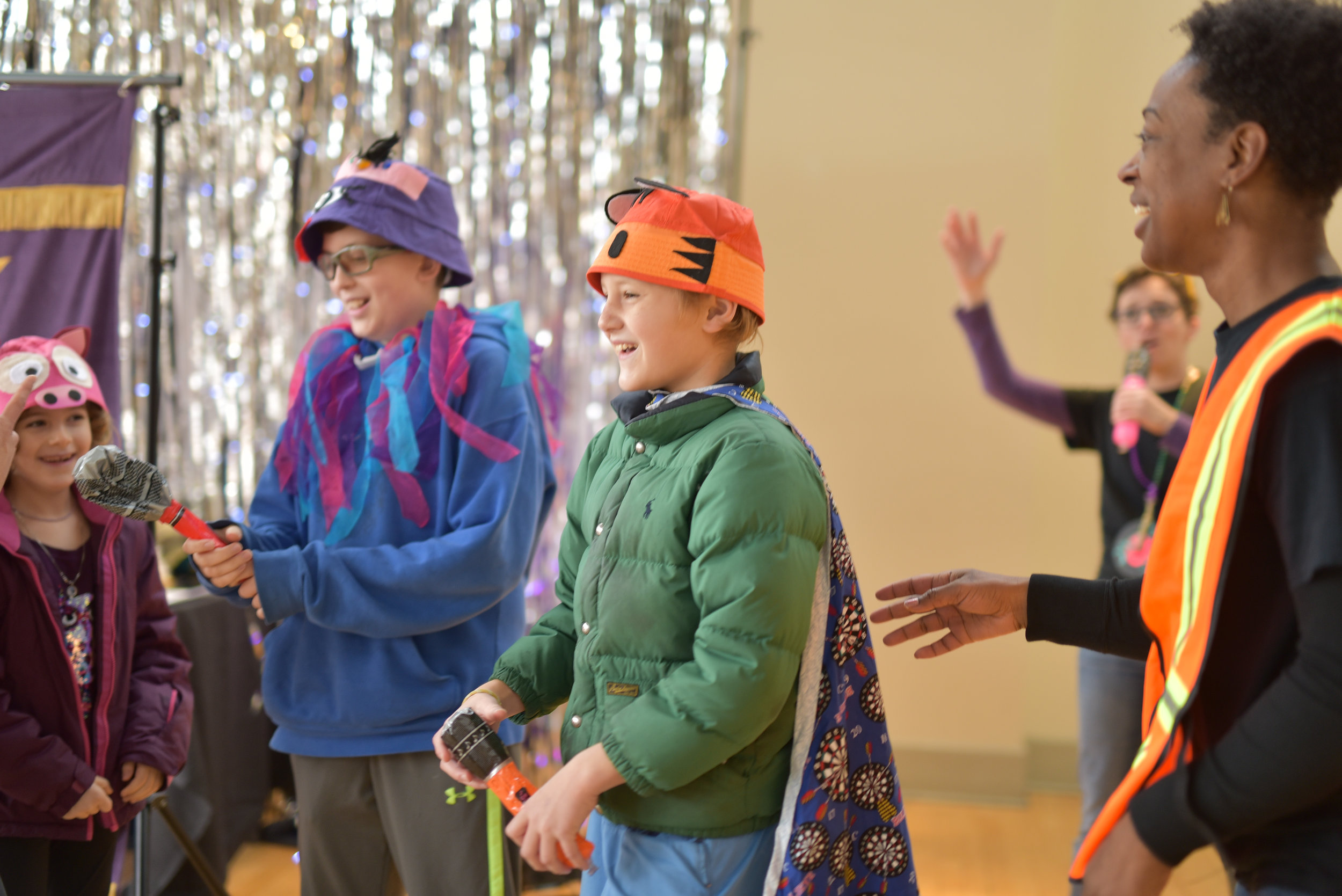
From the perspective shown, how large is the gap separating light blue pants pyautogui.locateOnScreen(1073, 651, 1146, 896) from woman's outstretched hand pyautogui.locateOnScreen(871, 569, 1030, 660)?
1.34 metres

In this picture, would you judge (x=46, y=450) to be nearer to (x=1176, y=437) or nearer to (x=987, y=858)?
(x=1176, y=437)

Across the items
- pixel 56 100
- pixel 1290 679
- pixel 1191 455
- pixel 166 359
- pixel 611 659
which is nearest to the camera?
pixel 1290 679

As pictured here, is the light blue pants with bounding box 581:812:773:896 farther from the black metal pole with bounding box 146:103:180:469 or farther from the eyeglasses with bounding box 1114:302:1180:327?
the eyeglasses with bounding box 1114:302:1180:327

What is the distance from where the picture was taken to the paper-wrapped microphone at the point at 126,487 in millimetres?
1478

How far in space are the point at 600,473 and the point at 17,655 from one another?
111 centimetres

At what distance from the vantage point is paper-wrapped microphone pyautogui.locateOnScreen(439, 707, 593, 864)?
1222mm

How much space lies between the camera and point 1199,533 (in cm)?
91

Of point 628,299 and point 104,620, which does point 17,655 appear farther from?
point 628,299

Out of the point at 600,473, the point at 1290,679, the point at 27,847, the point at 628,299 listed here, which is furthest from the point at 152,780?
the point at 1290,679

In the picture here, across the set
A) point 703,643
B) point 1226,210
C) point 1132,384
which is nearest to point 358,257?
point 703,643

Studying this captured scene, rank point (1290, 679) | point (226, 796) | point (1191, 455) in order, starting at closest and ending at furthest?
point (1290, 679)
point (1191, 455)
point (226, 796)

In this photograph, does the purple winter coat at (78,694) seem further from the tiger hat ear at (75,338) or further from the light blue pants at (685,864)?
the light blue pants at (685,864)

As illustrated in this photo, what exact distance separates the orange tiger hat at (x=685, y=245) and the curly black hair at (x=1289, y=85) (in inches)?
21.8

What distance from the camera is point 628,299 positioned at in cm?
130
